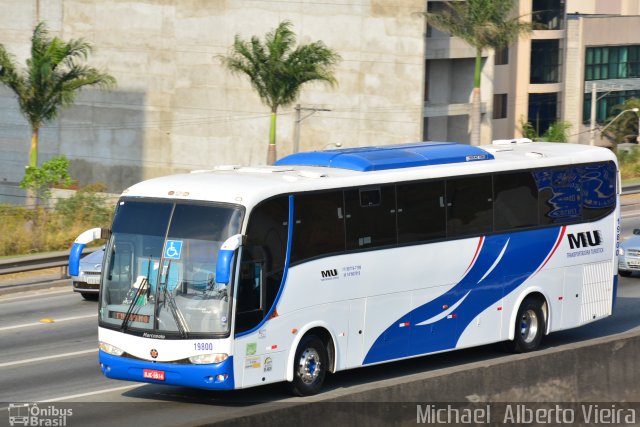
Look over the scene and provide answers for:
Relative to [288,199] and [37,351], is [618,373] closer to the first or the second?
[288,199]

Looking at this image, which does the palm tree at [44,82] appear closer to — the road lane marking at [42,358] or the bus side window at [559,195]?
the road lane marking at [42,358]

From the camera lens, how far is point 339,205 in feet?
54.4

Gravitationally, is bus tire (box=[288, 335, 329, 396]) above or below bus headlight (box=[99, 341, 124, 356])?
below

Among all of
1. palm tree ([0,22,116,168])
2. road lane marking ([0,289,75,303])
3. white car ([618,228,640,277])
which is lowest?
road lane marking ([0,289,75,303])

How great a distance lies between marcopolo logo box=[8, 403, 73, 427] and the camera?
13867 millimetres

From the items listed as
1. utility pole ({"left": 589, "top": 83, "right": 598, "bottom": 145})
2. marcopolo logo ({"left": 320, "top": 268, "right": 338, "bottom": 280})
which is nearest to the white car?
marcopolo logo ({"left": 320, "top": 268, "right": 338, "bottom": 280})

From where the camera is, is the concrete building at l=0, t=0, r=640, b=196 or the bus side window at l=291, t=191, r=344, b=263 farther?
the concrete building at l=0, t=0, r=640, b=196

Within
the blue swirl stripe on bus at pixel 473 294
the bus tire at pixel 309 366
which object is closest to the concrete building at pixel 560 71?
the blue swirl stripe on bus at pixel 473 294

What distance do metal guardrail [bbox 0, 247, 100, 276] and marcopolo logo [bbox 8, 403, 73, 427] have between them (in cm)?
1312

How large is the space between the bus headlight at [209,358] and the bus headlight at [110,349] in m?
1.12

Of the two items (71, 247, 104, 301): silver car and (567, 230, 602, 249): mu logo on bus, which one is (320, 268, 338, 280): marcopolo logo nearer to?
(567, 230, 602, 249): mu logo on bus

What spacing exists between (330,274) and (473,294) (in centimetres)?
313

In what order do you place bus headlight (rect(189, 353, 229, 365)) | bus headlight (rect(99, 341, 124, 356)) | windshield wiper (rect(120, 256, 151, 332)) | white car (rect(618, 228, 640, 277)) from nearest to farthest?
bus headlight (rect(189, 353, 229, 365)), windshield wiper (rect(120, 256, 151, 332)), bus headlight (rect(99, 341, 124, 356)), white car (rect(618, 228, 640, 277))

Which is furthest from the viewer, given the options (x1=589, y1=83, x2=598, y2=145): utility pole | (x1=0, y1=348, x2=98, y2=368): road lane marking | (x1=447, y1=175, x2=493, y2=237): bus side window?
(x1=589, y1=83, x2=598, y2=145): utility pole
